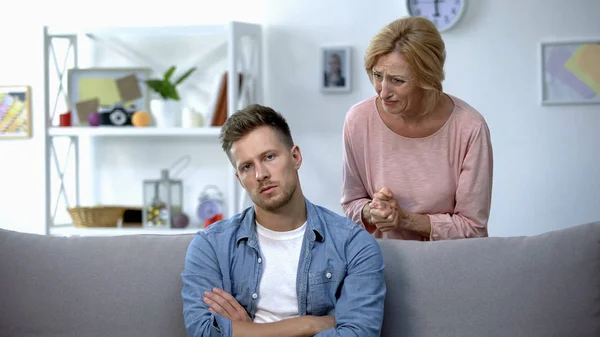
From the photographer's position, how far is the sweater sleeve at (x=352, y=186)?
2459mm

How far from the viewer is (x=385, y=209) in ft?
7.57

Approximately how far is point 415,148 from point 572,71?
193 centimetres

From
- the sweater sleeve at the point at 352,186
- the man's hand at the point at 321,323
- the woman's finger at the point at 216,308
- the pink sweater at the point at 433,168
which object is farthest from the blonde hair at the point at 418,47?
the woman's finger at the point at 216,308

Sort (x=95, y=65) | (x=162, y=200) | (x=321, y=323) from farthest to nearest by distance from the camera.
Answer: (x=95, y=65), (x=162, y=200), (x=321, y=323)

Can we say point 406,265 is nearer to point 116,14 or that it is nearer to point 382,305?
point 382,305

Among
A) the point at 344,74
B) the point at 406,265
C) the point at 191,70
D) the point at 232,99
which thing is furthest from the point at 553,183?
the point at 406,265

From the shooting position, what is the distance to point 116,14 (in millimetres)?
4387

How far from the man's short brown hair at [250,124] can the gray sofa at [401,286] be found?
0.33m

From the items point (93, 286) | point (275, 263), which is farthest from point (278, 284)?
point (93, 286)

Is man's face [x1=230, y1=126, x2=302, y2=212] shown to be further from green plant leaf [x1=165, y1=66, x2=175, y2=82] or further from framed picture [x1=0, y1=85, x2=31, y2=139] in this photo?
framed picture [x1=0, y1=85, x2=31, y2=139]

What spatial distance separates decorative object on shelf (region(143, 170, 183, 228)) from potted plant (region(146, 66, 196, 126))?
271mm

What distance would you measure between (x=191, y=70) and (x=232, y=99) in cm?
36

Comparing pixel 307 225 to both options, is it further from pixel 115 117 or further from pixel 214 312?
pixel 115 117

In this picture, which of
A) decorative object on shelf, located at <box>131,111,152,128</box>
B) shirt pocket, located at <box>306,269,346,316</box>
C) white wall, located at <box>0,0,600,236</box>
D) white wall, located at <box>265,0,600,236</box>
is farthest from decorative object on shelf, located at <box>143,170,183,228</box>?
shirt pocket, located at <box>306,269,346,316</box>
